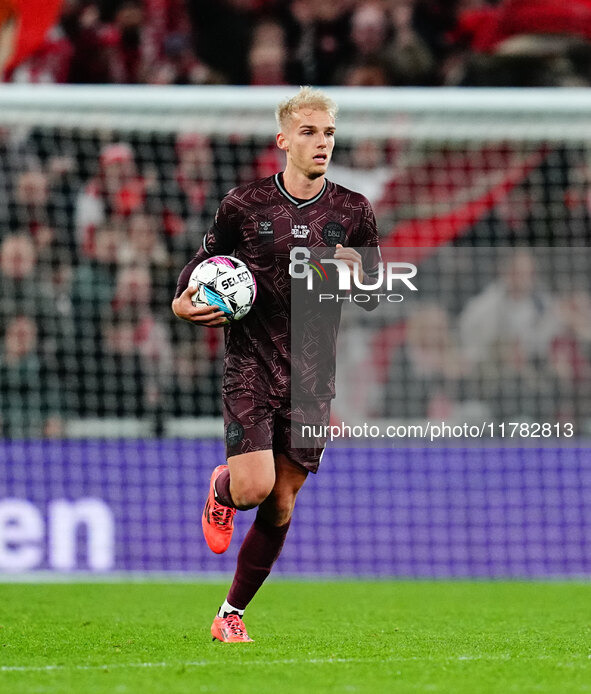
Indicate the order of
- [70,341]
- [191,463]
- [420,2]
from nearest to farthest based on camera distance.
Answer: [191,463] < [70,341] < [420,2]

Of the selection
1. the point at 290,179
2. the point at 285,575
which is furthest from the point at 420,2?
the point at 290,179

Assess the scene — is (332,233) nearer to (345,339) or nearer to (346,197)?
(346,197)

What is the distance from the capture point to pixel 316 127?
5.20 m

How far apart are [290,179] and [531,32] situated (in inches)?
292

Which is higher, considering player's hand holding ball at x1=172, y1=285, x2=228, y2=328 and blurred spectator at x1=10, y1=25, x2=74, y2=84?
blurred spectator at x1=10, y1=25, x2=74, y2=84

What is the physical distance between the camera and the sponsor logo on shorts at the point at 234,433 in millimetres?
5113

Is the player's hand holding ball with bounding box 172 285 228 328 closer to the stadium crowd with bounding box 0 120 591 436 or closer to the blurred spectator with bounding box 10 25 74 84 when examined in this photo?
the stadium crowd with bounding box 0 120 591 436

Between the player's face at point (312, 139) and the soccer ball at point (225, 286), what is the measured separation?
1.68ft

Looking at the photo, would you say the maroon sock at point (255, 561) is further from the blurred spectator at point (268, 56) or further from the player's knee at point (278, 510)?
the blurred spectator at point (268, 56)

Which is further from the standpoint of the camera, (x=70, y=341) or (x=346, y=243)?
(x=70, y=341)

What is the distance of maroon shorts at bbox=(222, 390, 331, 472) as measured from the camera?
16.8ft

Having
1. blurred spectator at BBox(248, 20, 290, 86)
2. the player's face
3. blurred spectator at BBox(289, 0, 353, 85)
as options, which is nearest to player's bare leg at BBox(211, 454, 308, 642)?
the player's face

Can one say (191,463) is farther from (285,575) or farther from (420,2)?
(420,2)

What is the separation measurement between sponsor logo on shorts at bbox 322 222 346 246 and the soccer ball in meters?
0.38
